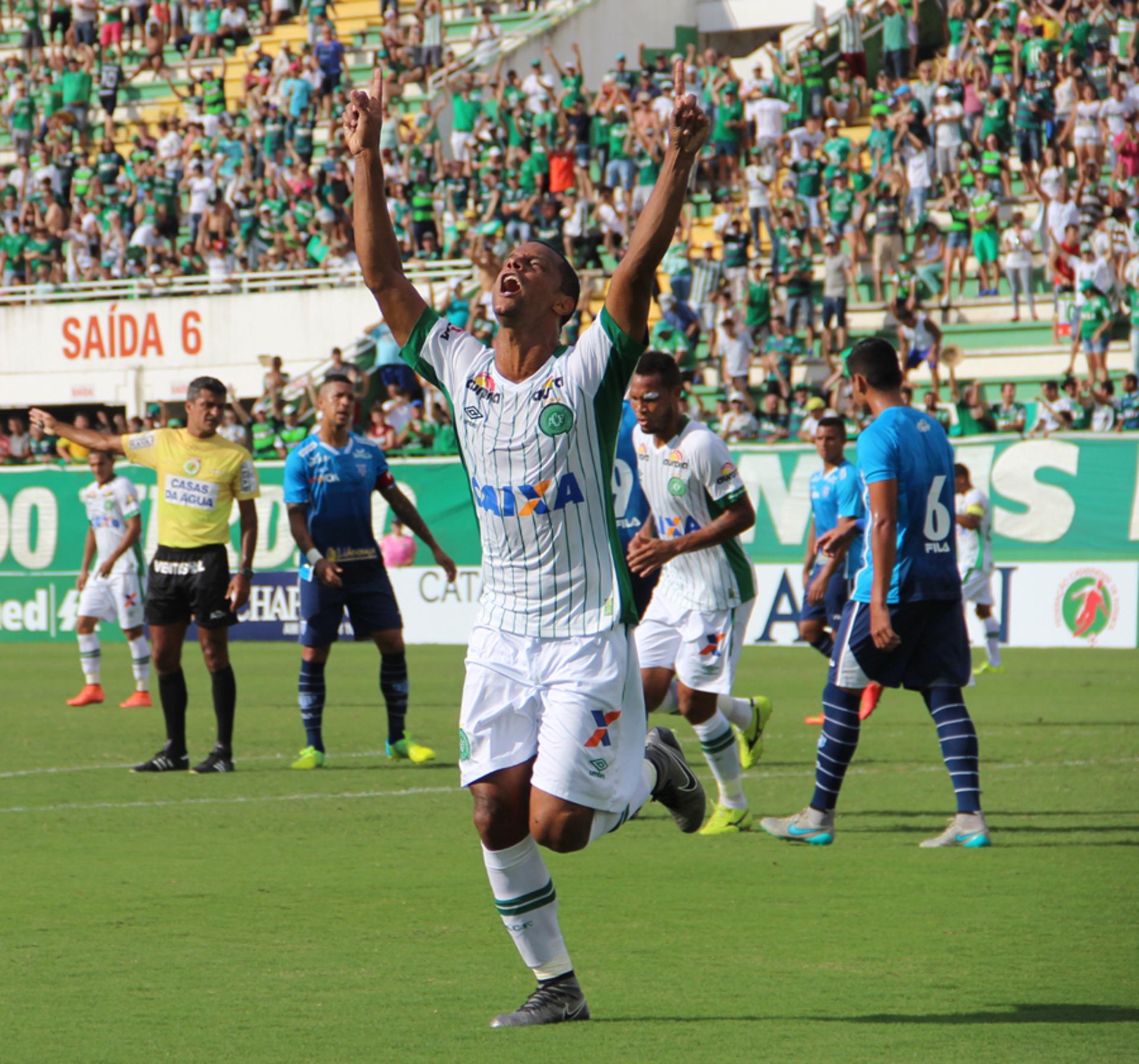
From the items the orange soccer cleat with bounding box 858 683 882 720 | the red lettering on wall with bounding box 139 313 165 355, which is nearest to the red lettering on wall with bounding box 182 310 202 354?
the red lettering on wall with bounding box 139 313 165 355

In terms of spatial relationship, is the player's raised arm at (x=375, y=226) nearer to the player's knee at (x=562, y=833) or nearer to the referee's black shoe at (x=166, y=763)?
the player's knee at (x=562, y=833)

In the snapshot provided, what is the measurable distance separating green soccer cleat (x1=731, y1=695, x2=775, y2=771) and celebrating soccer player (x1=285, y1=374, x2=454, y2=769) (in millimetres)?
2588

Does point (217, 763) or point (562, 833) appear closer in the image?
point (562, 833)

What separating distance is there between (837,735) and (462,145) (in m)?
26.2

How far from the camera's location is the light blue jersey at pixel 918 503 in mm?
8703

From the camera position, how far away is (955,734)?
28.7 ft

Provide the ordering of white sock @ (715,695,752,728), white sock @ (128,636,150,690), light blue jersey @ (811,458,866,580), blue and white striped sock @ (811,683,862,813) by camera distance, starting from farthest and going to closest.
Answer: white sock @ (128,636,150,690)
light blue jersey @ (811,458,866,580)
white sock @ (715,695,752,728)
blue and white striped sock @ (811,683,862,813)

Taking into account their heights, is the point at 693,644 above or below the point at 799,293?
below

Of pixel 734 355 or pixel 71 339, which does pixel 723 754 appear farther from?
pixel 71 339

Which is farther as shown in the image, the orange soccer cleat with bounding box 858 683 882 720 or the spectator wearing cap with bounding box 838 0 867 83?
the spectator wearing cap with bounding box 838 0 867 83

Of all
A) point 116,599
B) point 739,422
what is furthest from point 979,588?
point 116,599

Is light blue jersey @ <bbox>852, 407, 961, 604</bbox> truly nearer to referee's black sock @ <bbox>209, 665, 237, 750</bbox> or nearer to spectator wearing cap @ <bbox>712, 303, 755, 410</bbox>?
referee's black sock @ <bbox>209, 665, 237, 750</bbox>

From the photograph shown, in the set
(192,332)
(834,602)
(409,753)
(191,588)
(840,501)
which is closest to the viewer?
(191,588)

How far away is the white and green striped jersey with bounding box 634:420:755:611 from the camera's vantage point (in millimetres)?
9430
